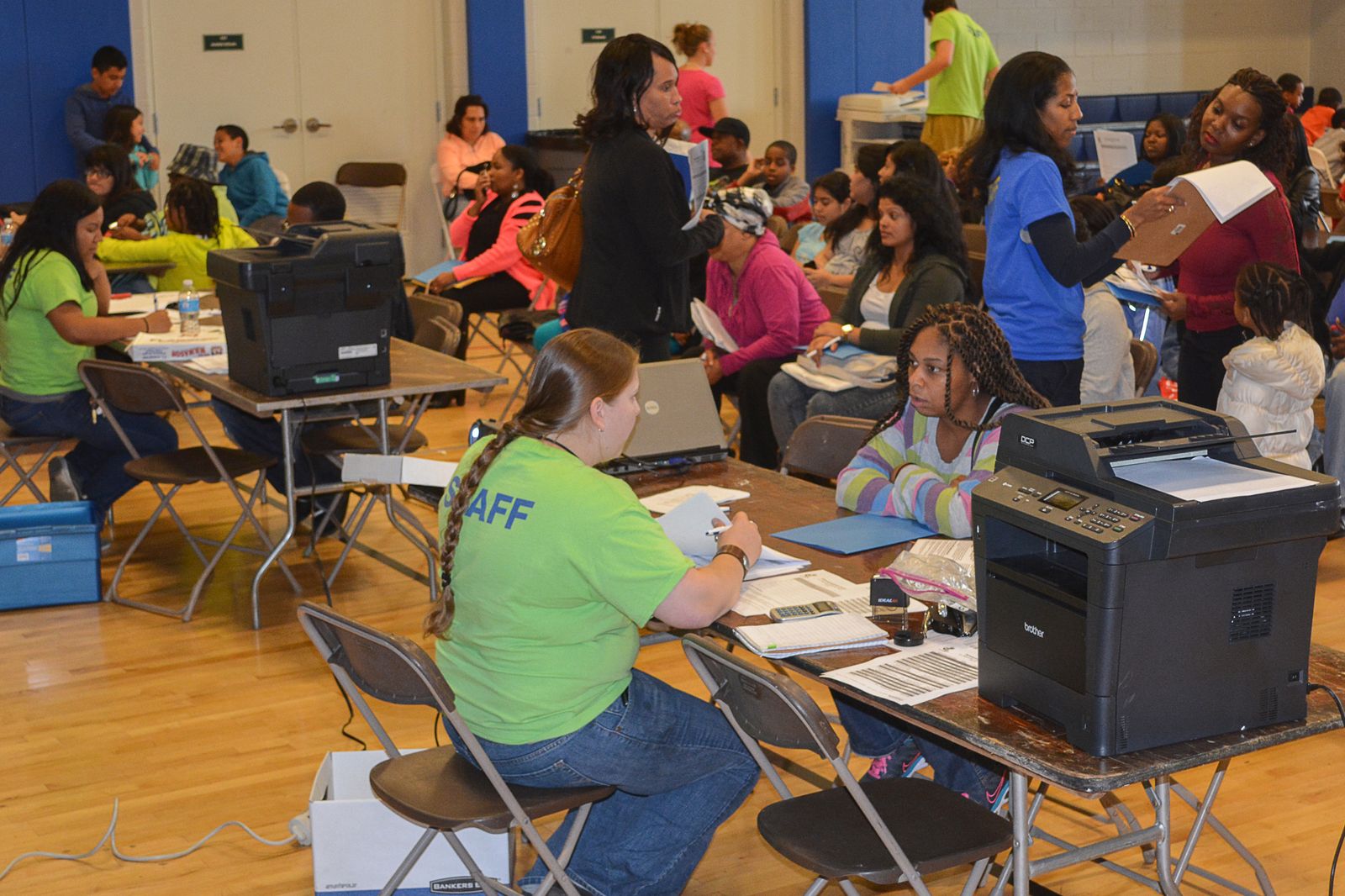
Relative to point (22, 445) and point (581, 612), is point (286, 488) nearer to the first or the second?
point (22, 445)

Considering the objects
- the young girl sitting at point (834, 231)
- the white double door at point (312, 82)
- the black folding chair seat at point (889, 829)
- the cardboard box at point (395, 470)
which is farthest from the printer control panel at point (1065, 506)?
the white double door at point (312, 82)

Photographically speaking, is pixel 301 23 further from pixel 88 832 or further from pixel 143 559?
pixel 88 832

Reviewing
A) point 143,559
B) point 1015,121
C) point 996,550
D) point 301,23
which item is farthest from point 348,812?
point 301,23

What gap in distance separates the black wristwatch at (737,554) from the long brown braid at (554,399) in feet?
1.20

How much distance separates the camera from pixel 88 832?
3451 millimetres

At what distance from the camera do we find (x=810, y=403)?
5.36m

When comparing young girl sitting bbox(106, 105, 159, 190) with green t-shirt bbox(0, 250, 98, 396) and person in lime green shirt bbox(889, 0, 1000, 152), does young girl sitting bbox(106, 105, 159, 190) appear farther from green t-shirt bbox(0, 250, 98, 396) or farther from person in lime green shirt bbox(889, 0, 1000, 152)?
person in lime green shirt bbox(889, 0, 1000, 152)

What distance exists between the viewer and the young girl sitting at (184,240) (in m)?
6.75

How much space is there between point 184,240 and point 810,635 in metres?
4.95

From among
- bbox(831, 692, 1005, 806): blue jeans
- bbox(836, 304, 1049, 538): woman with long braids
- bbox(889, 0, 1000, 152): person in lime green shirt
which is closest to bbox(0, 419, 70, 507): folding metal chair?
bbox(836, 304, 1049, 538): woman with long braids

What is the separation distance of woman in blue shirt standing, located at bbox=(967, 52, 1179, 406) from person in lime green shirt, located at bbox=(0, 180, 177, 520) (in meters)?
2.88

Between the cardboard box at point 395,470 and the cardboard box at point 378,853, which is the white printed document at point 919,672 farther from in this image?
the cardboard box at point 395,470

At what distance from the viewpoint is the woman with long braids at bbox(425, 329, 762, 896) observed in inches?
100

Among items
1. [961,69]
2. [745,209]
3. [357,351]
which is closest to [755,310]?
[745,209]
